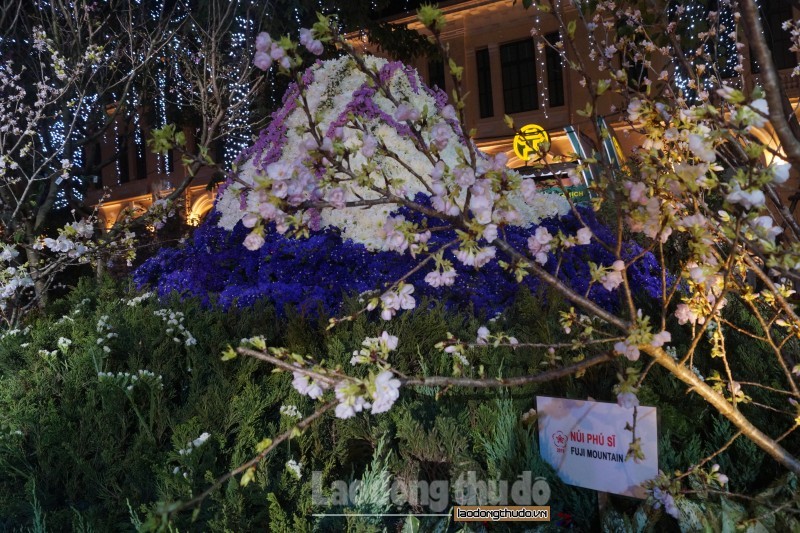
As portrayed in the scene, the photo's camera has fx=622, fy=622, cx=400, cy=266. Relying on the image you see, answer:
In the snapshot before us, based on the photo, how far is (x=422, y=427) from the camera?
7.64ft

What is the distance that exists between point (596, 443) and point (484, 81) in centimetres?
1706

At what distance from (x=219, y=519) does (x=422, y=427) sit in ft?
2.54

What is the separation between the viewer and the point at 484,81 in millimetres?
17828

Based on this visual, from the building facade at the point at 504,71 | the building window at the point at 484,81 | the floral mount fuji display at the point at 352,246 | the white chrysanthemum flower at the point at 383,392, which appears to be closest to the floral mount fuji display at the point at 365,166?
the floral mount fuji display at the point at 352,246

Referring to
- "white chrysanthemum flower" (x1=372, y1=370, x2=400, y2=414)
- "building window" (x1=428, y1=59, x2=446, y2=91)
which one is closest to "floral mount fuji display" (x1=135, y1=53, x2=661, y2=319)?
"white chrysanthemum flower" (x1=372, y1=370, x2=400, y2=414)

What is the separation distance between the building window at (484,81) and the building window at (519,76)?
424 millimetres

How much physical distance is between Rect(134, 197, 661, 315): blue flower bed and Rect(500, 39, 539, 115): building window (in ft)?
42.9

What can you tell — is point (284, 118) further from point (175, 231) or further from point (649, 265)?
point (175, 231)

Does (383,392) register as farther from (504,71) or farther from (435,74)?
(435,74)

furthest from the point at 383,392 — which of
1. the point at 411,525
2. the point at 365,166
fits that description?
the point at 411,525

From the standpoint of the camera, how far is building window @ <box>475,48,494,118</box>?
17.8 metres

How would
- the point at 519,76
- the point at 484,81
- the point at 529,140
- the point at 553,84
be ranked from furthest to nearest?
the point at 484,81 → the point at 519,76 → the point at 553,84 → the point at 529,140

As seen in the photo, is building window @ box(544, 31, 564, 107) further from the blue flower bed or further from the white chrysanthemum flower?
the white chrysanthemum flower

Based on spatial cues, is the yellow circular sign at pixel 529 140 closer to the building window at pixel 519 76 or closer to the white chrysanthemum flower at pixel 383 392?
the white chrysanthemum flower at pixel 383 392
